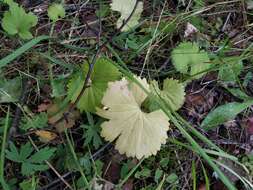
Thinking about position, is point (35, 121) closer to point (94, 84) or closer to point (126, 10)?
point (94, 84)

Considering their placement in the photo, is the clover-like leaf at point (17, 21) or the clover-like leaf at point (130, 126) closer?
the clover-like leaf at point (130, 126)

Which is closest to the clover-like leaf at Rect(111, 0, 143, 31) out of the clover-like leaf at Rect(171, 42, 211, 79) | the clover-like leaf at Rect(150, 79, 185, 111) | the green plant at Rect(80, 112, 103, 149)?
the clover-like leaf at Rect(171, 42, 211, 79)

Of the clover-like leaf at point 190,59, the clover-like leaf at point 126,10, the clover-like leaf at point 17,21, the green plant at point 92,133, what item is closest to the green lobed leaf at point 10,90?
the clover-like leaf at point 17,21

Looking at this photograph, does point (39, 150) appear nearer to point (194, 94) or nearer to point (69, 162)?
point (69, 162)

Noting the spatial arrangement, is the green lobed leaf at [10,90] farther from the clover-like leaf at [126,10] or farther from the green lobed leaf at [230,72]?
the green lobed leaf at [230,72]

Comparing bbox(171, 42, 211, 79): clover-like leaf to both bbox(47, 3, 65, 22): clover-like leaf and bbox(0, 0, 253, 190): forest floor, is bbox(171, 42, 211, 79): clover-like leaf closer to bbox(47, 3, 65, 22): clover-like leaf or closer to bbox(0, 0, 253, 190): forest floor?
bbox(0, 0, 253, 190): forest floor

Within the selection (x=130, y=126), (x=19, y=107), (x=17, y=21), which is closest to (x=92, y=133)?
(x=130, y=126)
